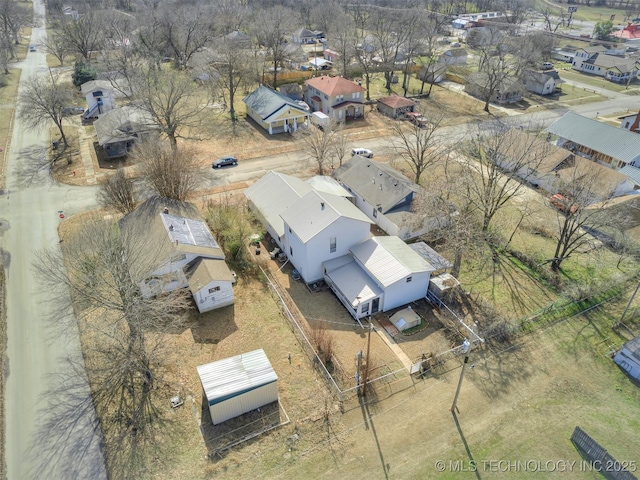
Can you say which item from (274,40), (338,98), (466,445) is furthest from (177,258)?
(274,40)

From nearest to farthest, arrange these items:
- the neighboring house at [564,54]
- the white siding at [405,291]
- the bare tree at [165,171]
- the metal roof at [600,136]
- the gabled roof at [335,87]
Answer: the white siding at [405,291] → the bare tree at [165,171] → the metal roof at [600,136] → the gabled roof at [335,87] → the neighboring house at [564,54]

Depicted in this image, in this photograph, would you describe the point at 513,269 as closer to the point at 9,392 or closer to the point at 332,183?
the point at 332,183

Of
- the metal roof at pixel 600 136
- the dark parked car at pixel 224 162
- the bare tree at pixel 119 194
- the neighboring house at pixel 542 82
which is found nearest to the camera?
the bare tree at pixel 119 194

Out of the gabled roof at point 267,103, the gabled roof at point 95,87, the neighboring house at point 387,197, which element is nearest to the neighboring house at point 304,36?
the gabled roof at point 267,103

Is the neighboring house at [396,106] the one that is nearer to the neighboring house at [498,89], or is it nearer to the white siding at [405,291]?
the neighboring house at [498,89]

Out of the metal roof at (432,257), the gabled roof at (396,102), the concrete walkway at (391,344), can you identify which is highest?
the gabled roof at (396,102)

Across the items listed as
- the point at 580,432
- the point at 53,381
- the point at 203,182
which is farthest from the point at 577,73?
the point at 53,381

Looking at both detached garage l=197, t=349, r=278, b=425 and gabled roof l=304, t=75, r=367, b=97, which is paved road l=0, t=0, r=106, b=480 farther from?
gabled roof l=304, t=75, r=367, b=97
